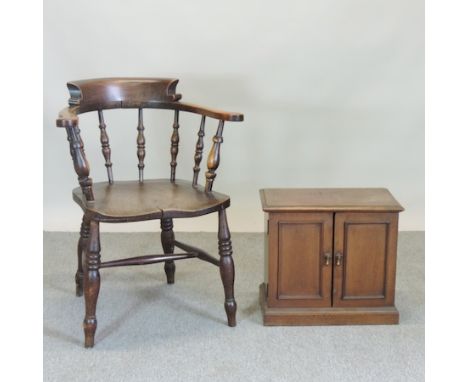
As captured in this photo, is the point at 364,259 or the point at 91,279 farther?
the point at 364,259

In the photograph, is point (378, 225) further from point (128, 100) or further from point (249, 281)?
point (128, 100)

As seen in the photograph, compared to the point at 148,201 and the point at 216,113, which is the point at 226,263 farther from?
the point at 216,113

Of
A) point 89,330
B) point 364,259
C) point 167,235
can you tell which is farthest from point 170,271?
point 364,259

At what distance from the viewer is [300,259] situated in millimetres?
2693

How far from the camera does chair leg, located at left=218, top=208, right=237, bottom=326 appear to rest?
8.74 ft

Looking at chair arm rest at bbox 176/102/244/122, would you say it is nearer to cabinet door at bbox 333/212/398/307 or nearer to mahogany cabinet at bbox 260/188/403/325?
mahogany cabinet at bbox 260/188/403/325

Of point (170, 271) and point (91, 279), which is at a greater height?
point (91, 279)

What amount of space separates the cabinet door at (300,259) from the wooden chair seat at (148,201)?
0.79 feet

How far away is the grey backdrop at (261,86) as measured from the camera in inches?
140

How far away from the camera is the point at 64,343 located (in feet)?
8.48

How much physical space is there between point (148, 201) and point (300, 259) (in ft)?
2.00

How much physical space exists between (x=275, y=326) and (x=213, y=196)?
1.78ft

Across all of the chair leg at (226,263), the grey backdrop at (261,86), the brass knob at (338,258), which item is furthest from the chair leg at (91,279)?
the grey backdrop at (261,86)

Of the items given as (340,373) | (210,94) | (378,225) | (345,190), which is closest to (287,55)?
(210,94)
